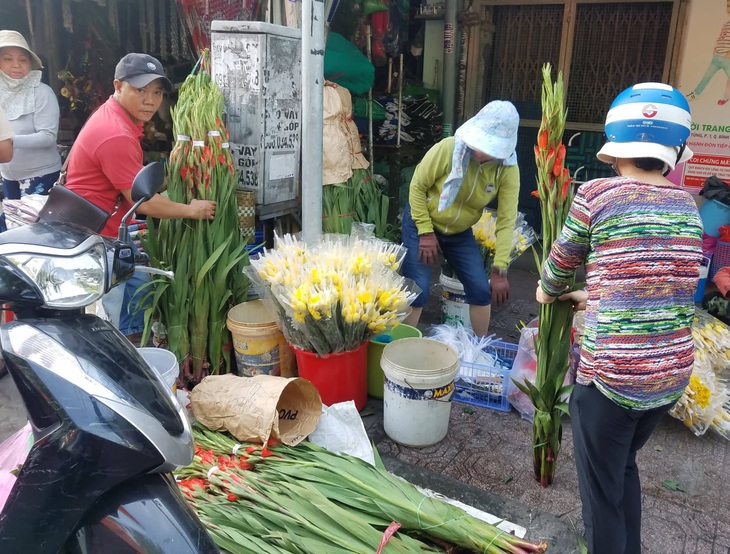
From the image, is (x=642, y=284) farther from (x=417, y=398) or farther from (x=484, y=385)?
(x=484, y=385)

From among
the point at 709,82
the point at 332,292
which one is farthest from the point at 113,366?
the point at 709,82

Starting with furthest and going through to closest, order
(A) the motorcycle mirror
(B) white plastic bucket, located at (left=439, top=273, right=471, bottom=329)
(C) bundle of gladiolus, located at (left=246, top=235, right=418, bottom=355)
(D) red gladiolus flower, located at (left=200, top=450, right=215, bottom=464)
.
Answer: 1. (B) white plastic bucket, located at (left=439, top=273, right=471, bottom=329)
2. (C) bundle of gladiolus, located at (left=246, top=235, right=418, bottom=355)
3. (D) red gladiolus flower, located at (left=200, top=450, right=215, bottom=464)
4. (A) the motorcycle mirror

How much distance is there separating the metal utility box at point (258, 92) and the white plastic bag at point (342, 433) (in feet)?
5.33

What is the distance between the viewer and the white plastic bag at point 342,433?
279 centimetres

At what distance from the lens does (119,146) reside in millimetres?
2869

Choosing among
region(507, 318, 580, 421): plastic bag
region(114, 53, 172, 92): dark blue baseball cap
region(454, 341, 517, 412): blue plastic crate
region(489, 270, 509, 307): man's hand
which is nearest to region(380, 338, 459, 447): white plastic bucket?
region(454, 341, 517, 412): blue plastic crate

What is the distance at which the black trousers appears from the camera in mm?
1939

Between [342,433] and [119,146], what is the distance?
5.82 ft

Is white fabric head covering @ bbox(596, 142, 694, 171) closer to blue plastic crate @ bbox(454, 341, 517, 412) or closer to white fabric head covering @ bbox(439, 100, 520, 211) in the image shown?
white fabric head covering @ bbox(439, 100, 520, 211)

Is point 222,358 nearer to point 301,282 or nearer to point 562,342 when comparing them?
point 301,282

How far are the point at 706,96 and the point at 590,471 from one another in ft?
15.0

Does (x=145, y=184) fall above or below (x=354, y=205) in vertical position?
above

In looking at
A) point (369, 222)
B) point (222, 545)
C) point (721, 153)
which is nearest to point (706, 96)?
point (721, 153)

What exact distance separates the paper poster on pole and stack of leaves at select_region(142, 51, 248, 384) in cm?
426
